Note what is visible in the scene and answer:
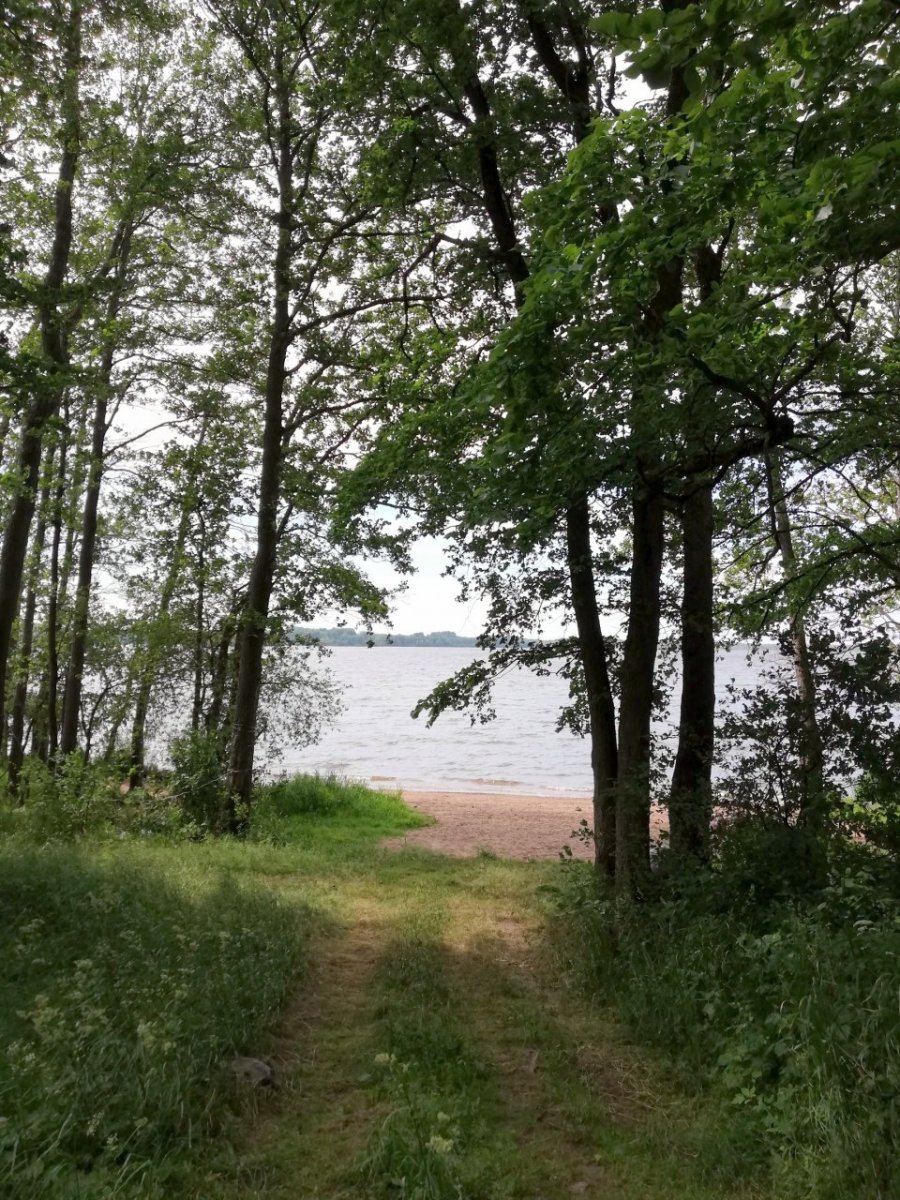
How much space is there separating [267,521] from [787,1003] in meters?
11.0

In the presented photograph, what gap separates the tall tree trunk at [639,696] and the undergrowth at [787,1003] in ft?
2.26

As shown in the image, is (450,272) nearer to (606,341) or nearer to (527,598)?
(527,598)

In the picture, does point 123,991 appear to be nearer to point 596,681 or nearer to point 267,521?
point 596,681

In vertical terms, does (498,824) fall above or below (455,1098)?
below

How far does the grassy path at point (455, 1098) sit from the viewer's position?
339 centimetres

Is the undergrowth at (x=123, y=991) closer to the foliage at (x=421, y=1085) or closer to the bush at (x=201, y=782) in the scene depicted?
the foliage at (x=421, y=1085)

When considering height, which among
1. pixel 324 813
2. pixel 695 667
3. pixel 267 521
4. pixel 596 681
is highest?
pixel 267 521

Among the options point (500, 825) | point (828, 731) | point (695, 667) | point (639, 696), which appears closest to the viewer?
point (828, 731)

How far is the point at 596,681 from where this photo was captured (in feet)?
26.8

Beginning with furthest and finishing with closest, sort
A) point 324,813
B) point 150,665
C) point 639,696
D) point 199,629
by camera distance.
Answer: point 150,665 < point 199,629 < point 324,813 < point 639,696

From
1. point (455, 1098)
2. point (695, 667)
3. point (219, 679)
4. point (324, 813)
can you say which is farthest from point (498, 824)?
point (455, 1098)

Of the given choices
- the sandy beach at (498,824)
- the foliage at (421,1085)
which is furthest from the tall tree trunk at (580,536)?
the sandy beach at (498,824)

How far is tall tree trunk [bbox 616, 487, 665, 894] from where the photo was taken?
23.1 feet

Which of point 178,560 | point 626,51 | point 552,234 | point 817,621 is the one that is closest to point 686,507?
point 817,621
